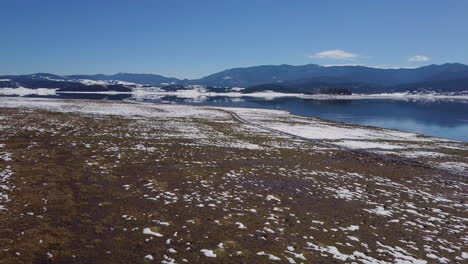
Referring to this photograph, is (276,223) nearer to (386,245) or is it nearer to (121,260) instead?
(386,245)

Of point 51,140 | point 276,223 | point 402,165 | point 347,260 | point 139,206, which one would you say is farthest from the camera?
point 51,140

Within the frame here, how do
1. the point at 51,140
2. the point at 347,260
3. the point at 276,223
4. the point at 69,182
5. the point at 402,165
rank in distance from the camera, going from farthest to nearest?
the point at 51,140 → the point at 402,165 → the point at 69,182 → the point at 276,223 → the point at 347,260

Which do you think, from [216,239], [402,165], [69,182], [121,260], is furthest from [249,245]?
[402,165]

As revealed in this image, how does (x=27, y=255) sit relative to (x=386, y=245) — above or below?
above

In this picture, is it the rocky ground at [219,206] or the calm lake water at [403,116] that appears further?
the calm lake water at [403,116]

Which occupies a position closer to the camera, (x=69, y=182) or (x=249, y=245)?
(x=249, y=245)

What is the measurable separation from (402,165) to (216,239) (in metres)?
19.7

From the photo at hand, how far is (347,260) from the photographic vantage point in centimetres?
969

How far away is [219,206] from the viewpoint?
44.4 ft

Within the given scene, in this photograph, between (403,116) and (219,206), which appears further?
(403,116)

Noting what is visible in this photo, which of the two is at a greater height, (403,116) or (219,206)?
(219,206)

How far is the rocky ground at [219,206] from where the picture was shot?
383 inches

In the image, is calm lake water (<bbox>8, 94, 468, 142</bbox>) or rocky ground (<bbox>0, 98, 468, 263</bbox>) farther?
calm lake water (<bbox>8, 94, 468, 142</bbox>)

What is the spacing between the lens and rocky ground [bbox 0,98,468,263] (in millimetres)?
9719
